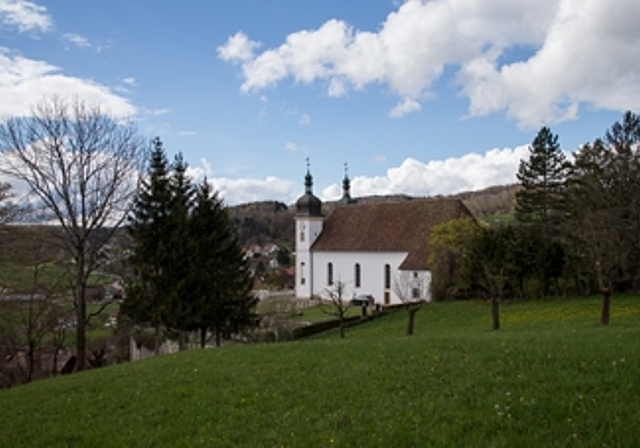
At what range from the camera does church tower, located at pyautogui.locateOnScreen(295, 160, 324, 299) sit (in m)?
53.6

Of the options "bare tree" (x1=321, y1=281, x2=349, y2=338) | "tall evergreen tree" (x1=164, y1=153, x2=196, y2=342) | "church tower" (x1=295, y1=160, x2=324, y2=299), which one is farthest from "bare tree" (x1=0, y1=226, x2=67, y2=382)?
"church tower" (x1=295, y1=160, x2=324, y2=299)

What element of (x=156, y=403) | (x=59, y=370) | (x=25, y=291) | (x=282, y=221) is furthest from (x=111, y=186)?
(x=282, y=221)

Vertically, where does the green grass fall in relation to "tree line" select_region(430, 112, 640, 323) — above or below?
below

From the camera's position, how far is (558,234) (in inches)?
1512

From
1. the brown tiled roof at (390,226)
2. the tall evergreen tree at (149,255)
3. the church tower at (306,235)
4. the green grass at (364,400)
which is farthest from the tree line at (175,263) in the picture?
the church tower at (306,235)

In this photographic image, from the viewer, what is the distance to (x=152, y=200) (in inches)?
994

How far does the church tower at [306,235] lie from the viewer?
53625mm

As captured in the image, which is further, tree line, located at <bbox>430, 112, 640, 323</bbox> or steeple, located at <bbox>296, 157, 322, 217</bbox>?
steeple, located at <bbox>296, 157, 322, 217</bbox>

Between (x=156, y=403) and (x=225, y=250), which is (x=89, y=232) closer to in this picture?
(x=225, y=250)

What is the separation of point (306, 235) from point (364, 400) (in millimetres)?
45807

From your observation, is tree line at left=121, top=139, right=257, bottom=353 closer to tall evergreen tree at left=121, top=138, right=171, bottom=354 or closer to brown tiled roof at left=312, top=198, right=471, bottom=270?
tall evergreen tree at left=121, top=138, right=171, bottom=354

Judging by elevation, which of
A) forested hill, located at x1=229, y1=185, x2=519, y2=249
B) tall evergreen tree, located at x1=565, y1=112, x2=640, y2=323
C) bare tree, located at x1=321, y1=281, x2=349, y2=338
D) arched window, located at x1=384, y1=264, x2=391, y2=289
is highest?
forested hill, located at x1=229, y1=185, x2=519, y2=249

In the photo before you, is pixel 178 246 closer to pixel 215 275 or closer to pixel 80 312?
pixel 215 275

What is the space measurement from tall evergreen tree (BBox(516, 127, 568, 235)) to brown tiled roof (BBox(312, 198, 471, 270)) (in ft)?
15.6
